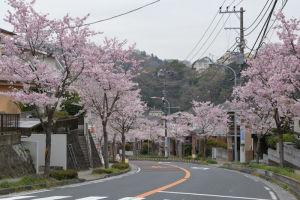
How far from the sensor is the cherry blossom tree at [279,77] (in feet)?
59.2

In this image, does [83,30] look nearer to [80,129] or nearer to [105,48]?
[105,48]

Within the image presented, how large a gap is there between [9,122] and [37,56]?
4.89m

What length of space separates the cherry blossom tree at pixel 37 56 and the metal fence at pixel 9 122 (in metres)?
2.45

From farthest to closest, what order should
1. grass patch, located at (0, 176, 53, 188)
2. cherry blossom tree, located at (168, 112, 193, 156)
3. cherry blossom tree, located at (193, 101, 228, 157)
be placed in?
cherry blossom tree, located at (168, 112, 193, 156) → cherry blossom tree, located at (193, 101, 228, 157) → grass patch, located at (0, 176, 53, 188)

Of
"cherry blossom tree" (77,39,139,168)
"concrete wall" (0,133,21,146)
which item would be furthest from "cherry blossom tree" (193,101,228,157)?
"concrete wall" (0,133,21,146)

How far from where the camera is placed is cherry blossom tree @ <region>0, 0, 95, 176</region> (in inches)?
740

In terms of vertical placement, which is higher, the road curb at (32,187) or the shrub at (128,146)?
the road curb at (32,187)

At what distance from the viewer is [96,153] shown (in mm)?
37156

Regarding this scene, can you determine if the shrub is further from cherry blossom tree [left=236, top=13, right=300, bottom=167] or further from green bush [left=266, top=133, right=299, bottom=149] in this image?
cherry blossom tree [left=236, top=13, right=300, bottom=167]

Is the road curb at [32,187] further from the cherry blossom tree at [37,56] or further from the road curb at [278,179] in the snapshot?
the road curb at [278,179]

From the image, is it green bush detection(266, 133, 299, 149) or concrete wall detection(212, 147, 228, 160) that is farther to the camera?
concrete wall detection(212, 147, 228, 160)

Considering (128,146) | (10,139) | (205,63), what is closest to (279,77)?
(10,139)

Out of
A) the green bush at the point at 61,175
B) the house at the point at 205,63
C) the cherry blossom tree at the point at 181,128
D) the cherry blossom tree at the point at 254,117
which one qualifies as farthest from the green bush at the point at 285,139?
the cherry blossom tree at the point at 181,128

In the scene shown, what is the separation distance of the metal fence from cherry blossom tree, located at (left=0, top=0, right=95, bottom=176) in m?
2.45
